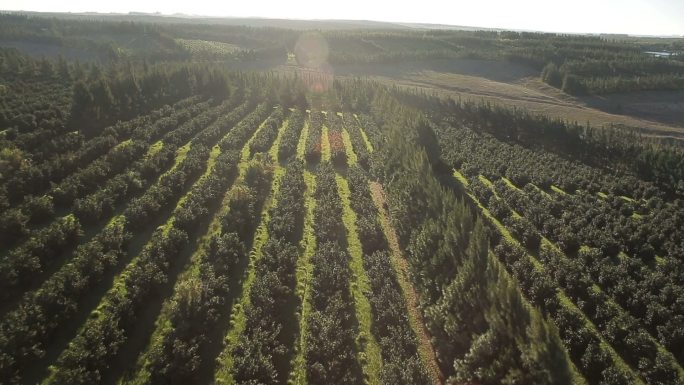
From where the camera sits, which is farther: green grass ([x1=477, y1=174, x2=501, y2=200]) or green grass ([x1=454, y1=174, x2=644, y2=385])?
green grass ([x1=477, y1=174, x2=501, y2=200])

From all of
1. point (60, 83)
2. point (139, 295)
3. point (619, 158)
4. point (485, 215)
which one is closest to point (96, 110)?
point (60, 83)

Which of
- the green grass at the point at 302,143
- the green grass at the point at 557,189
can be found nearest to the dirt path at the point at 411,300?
the green grass at the point at 302,143

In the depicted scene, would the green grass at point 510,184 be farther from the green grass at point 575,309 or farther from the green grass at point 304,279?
the green grass at point 304,279

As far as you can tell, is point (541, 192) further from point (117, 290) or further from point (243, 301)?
point (117, 290)

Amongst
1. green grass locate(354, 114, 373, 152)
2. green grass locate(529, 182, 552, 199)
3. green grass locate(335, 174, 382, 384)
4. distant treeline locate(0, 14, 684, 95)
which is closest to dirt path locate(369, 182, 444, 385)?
green grass locate(335, 174, 382, 384)

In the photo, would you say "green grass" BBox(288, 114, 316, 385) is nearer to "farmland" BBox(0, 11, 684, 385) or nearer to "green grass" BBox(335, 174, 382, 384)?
"farmland" BBox(0, 11, 684, 385)
